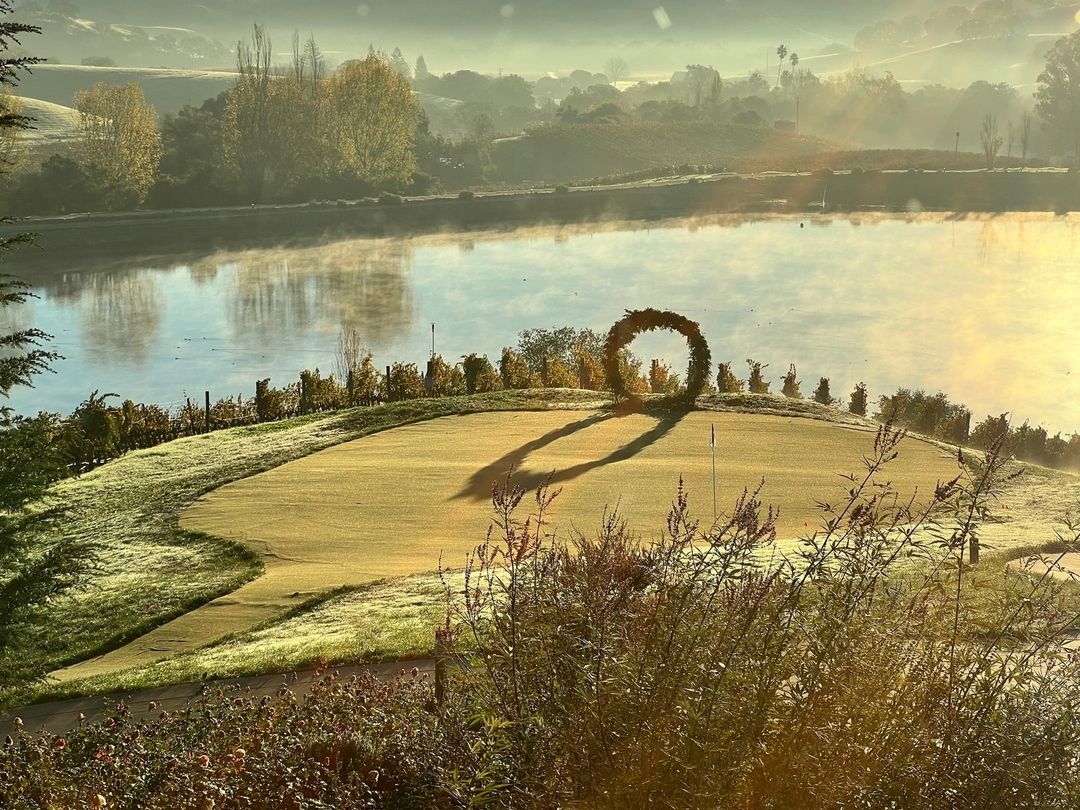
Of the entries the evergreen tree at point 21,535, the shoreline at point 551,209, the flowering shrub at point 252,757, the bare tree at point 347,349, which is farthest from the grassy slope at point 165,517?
the shoreline at point 551,209

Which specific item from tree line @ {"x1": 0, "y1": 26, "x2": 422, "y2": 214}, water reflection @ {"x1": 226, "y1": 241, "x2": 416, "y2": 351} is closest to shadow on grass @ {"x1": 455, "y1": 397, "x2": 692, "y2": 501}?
water reflection @ {"x1": 226, "y1": 241, "x2": 416, "y2": 351}

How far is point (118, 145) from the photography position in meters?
91.6

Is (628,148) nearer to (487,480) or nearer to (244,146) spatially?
(244,146)

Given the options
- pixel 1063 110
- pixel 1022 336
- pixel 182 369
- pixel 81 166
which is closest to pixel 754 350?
pixel 1022 336

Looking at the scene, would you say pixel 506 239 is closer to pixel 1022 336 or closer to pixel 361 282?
pixel 361 282

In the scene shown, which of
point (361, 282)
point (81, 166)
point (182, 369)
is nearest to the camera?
point (182, 369)

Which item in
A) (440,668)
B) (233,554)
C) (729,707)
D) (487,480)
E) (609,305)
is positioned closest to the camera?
(729,707)

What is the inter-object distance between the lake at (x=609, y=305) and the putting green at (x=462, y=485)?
24.2m

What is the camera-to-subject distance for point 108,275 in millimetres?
79312

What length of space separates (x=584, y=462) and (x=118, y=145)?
81.4 metres

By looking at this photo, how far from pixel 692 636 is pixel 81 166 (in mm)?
98370

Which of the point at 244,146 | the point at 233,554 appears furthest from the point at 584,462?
the point at 244,146

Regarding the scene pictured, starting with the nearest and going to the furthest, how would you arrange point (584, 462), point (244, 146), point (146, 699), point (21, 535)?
point (21, 535) < point (146, 699) < point (584, 462) < point (244, 146)

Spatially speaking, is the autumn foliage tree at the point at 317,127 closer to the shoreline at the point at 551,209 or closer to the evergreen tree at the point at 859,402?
the shoreline at the point at 551,209
